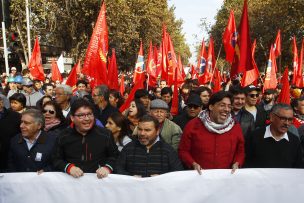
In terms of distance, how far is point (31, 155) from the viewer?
13.6 feet

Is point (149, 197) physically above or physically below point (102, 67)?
below

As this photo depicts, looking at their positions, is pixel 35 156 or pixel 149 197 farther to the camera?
pixel 35 156

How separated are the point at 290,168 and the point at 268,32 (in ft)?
115

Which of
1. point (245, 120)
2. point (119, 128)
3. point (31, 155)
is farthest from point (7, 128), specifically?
point (245, 120)

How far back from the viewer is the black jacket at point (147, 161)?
3.84m

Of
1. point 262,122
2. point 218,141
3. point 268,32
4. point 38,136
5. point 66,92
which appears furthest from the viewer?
point 268,32

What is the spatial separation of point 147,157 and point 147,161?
35 millimetres

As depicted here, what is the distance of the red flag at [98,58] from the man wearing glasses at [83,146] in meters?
4.97

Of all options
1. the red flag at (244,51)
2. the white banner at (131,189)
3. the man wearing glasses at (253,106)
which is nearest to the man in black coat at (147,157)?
the white banner at (131,189)

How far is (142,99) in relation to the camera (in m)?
6.89

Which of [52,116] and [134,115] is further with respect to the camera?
[134,115]

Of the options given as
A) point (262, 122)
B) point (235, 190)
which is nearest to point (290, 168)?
point (235, 190)

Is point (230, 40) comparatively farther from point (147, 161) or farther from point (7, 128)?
point (147, 161)

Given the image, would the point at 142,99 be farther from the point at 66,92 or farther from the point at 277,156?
the point at 277,156
